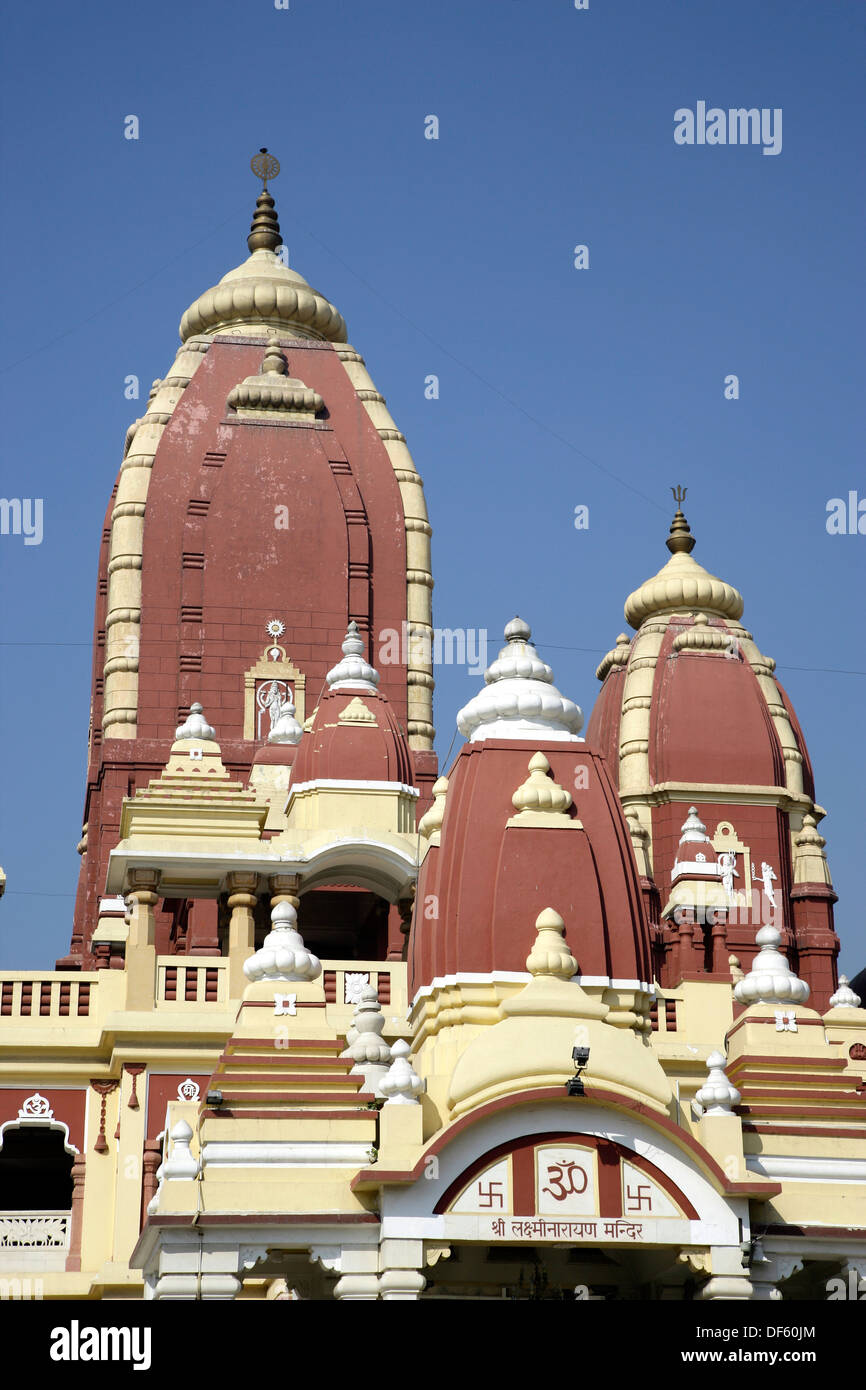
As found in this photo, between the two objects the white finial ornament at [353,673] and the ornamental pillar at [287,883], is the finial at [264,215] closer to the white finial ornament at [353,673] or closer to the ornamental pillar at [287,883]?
the white finial ornament at [353,673]

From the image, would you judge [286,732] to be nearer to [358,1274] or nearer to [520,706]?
[520,706]

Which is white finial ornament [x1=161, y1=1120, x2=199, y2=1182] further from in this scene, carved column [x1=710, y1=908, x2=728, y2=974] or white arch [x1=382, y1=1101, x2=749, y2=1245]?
carved column [x1=710, y1=908, x2=728, y2=974]

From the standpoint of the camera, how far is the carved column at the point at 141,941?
22.6 m

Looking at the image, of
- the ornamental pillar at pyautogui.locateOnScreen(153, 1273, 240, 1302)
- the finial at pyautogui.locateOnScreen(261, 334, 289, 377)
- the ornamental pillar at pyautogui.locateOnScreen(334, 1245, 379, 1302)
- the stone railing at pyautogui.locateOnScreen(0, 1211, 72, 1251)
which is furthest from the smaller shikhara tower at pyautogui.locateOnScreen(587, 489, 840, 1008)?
the ornamental pillar at pyautogui.locateOnScreen(153, 1273, 240, 1302)

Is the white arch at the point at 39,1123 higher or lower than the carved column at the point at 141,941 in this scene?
lower

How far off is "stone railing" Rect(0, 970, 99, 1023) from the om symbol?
→ 8310 mm

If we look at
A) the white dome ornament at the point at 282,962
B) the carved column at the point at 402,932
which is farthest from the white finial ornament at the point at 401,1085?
the carved column at the point at 402,932

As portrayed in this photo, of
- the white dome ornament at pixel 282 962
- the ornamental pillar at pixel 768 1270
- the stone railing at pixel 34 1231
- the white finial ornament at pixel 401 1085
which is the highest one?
the white dome ornament at pixel 282 962

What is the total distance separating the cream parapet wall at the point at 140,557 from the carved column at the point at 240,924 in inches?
317

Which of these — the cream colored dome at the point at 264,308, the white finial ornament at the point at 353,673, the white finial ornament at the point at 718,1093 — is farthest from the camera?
the cream colored dome at the point at 264,308

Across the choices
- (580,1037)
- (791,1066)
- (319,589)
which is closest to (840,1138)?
(791,1066)

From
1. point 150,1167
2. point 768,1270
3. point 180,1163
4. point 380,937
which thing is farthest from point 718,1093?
point 380,937
